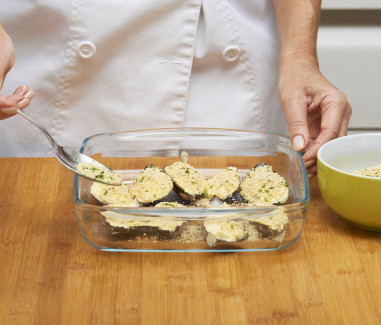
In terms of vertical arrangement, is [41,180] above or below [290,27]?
below

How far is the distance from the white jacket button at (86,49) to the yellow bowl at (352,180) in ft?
1.49

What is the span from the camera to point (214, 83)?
3.76ft

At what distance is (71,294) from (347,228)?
382mm

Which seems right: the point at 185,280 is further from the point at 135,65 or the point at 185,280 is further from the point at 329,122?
the point at 135,65

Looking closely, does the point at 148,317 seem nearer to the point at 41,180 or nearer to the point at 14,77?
the point at 41,180

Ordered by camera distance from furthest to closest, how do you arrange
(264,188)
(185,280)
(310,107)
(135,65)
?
1. (135,65)
2. (310,107)
3. (264,188)
4. (185,280)

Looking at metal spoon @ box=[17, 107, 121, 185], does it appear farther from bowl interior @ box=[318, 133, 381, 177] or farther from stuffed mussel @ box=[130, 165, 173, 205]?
bowl interior @ box=[318, 133, 381, 177]

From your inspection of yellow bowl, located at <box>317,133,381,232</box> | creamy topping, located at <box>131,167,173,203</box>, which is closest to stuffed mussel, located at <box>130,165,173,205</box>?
creamy topping, located at <box>131,167,173,203</box>

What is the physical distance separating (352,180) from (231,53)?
1.44 ft

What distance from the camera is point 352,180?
768mm

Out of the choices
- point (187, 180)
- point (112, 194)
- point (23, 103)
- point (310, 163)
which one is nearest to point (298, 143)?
point (310, 163)

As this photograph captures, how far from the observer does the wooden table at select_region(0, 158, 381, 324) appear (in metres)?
0.68

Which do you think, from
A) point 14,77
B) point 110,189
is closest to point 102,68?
point 14,77

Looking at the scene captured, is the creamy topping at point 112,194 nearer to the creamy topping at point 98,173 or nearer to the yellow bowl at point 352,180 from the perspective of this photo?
the creamy topping at point 98,173
